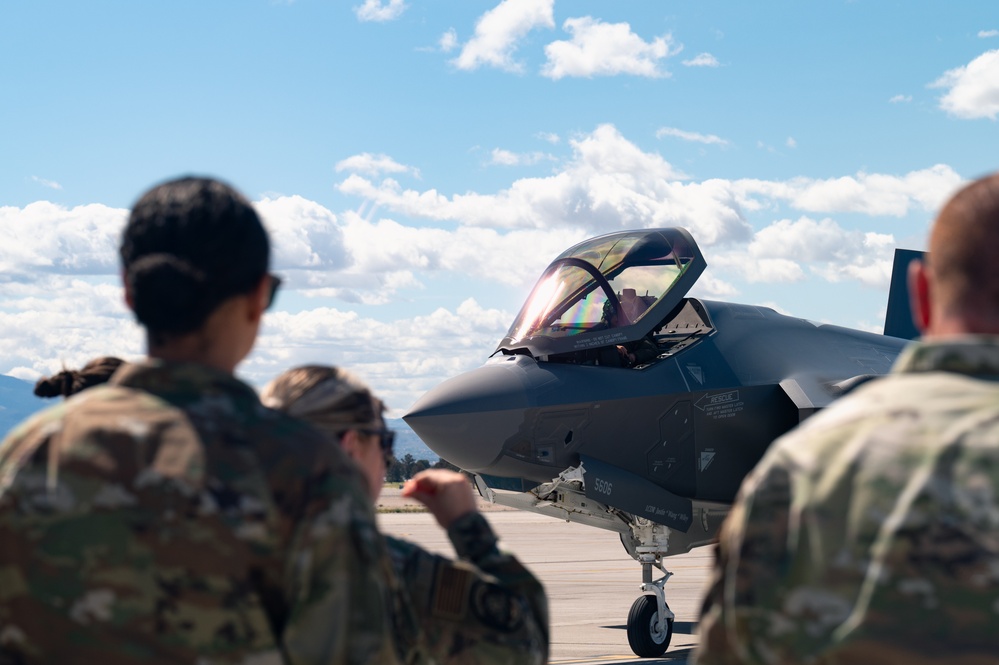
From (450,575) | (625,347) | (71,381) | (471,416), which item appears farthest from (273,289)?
(625,347)

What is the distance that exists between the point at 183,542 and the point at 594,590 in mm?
17886

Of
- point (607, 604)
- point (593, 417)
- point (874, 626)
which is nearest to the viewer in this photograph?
point (874, 626)

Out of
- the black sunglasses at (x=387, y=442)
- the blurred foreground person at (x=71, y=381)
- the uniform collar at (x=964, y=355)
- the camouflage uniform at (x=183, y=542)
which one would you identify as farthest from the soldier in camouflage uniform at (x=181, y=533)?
the blurred foreground person at (x=71, y=381)

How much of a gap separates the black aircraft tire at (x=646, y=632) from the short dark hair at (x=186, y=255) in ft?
32.3

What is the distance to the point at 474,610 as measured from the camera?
8.79 feet

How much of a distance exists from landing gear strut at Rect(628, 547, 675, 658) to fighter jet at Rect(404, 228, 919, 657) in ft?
0.05

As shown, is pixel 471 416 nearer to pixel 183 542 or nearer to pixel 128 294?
pixel 128 294

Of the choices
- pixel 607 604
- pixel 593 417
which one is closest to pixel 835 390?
pixel 593 417

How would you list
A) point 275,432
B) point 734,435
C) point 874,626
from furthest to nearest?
point 734,435 < point 275,432 < point 874,626

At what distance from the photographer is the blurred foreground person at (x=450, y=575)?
2672 mm

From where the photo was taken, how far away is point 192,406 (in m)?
2.06

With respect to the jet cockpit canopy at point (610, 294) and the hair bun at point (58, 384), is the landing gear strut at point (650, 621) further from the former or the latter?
the hair bun at point (58, 384)

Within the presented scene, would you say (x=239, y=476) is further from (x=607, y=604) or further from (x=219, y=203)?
(x=607, y=604)

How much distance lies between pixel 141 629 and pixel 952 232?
5.25 feet
